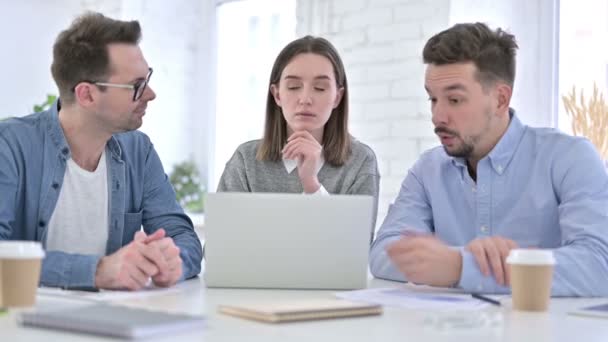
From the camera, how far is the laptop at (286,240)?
1.77 metres

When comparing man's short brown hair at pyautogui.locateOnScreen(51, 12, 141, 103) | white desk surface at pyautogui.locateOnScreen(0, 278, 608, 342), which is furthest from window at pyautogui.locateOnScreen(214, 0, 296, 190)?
white desk surface at pyautogui.locateOnScreen(0, 278, 608, 342)

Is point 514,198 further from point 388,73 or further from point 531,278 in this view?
point 388,73

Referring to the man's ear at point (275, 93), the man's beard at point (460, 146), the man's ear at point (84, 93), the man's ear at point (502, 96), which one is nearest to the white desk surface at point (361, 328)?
the man's beard at point (460, 146)

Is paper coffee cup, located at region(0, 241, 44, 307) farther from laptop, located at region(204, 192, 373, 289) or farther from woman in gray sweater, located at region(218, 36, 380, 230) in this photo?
woman in gray sweater, located at region(218, 36, 380, 230)

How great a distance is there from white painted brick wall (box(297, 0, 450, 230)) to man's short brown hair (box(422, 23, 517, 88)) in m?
1.48

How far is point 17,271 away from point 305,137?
1186 millimetres

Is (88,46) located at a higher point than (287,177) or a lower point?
higher

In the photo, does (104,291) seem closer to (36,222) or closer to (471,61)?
(36,222)

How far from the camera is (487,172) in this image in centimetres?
222

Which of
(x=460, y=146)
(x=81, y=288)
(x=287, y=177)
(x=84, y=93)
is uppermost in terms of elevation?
(x=84, y=93)

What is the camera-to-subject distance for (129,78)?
243 cm

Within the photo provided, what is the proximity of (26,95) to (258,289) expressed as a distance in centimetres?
379

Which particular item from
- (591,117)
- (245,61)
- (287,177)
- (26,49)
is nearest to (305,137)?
(287,177)

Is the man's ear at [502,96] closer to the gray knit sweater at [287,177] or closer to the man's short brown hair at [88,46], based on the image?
the gray knit sweater at [287,177]
